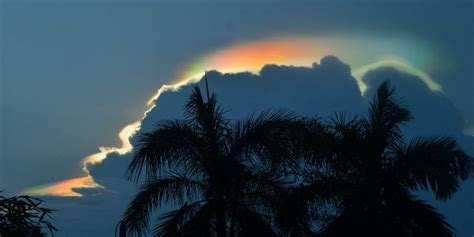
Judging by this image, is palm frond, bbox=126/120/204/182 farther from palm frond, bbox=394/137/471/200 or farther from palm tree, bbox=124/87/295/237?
palm frond, bbox=394/137/471/200

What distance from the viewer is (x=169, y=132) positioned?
1825 cm

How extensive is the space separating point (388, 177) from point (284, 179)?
359 centimetres

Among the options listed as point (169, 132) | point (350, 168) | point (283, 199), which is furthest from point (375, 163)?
point (169, 132)

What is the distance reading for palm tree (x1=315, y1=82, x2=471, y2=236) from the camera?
754 inches

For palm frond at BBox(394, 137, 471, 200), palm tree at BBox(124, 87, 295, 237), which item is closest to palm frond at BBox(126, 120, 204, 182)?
palm tree at BBox(124, 87, 295, 237)

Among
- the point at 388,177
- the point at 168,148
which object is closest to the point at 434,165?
the point at 388,177

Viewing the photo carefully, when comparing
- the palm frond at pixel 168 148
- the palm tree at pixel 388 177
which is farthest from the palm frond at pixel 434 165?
the palm frond at pixel 168 148

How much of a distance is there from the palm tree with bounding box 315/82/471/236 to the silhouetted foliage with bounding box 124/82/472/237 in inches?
1.1

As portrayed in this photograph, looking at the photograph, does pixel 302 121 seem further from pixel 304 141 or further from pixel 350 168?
pixel 350 168

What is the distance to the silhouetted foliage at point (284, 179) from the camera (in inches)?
702

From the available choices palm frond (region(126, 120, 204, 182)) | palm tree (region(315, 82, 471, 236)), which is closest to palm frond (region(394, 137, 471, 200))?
palm tree (region(315, 82, 471, 236))

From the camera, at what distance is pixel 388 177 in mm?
20266

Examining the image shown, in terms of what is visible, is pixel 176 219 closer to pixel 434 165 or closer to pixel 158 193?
pixel 158 193

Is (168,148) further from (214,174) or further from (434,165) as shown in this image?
(434,165)
